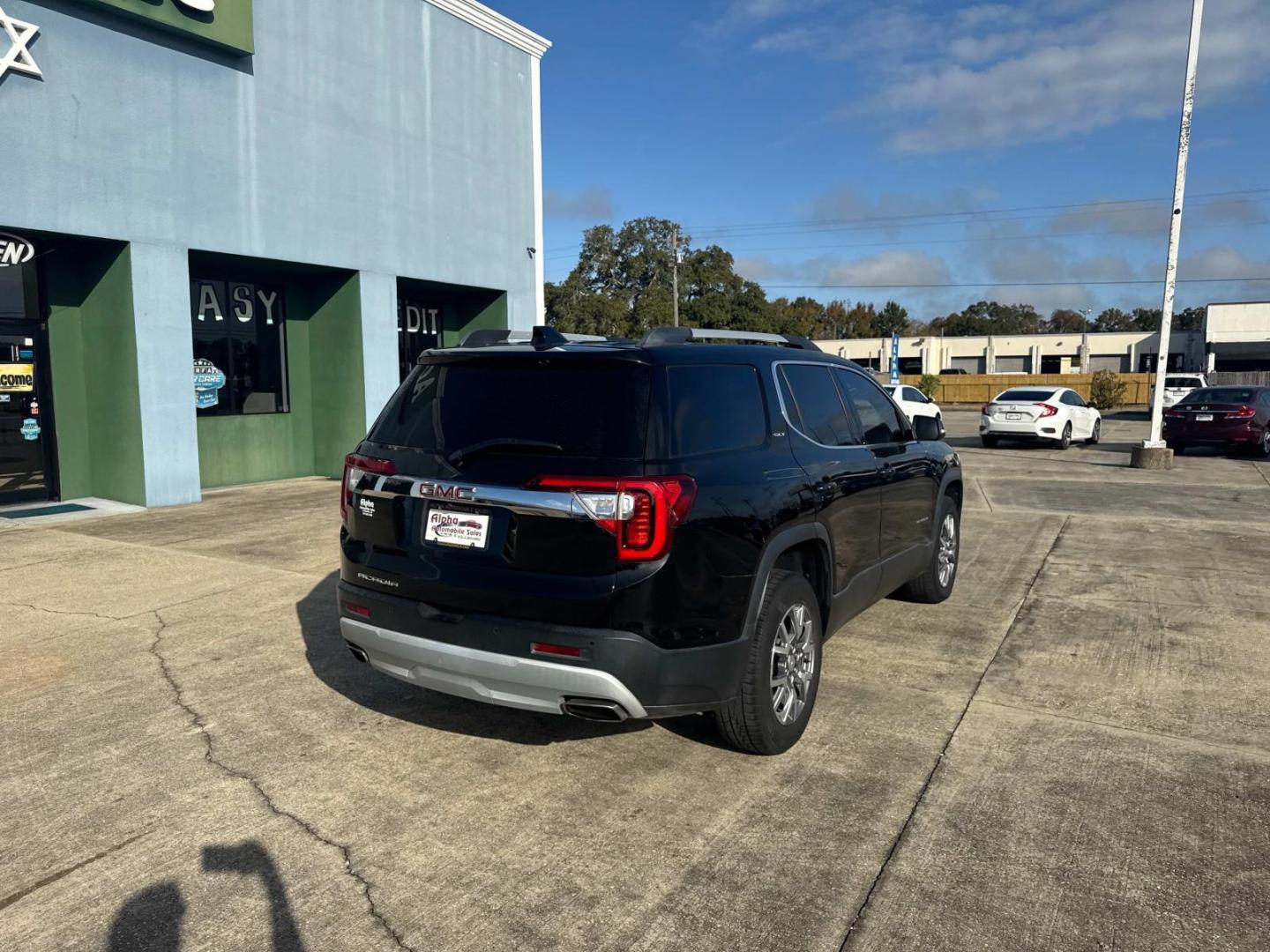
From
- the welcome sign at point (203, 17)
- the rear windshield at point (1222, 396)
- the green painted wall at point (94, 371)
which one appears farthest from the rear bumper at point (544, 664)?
the rear windshield at point (1222, 396)

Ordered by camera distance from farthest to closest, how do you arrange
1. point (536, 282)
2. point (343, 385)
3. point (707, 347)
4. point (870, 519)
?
point (536, 282) < point (343, 385) < point (870, 519) < point (707, 347)

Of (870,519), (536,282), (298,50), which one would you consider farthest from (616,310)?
(870,519)

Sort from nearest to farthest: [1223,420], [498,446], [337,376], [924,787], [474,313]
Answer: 1. [498,446]
2. [924,787]
3. [337,376]
4. [474,313]
5. [1223,420]

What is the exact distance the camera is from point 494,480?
138 inches

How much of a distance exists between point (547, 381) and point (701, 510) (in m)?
0.82

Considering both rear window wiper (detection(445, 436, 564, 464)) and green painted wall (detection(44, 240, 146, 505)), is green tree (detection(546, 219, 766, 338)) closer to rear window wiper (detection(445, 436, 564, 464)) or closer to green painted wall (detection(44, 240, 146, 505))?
green painted wall (detection(44, 240, 146, 505))

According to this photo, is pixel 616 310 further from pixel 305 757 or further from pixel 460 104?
A: pixel 305 757

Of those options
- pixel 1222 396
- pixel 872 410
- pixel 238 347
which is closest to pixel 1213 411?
pixel 1222 396

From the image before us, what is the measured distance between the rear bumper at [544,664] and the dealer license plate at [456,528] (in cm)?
28

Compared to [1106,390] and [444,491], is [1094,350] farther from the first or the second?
[444,491]

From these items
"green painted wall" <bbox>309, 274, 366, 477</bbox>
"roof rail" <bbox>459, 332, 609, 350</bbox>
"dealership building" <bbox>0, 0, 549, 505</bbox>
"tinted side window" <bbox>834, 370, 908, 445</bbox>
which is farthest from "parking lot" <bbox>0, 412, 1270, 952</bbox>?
"green painted wall" <bbox>309, 274, 366, 477</bbox>

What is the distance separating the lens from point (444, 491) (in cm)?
363

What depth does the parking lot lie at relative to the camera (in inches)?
112

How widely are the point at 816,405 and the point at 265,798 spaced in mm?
3102
